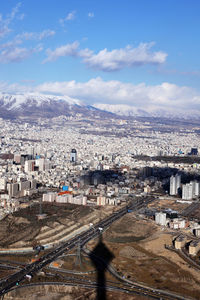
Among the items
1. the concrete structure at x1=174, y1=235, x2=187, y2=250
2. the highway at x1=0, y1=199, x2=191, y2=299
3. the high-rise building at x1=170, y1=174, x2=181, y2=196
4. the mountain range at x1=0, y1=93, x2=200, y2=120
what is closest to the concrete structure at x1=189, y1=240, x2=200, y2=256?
the concrete structure at x1=174, y1=235, x2=187, y2=250

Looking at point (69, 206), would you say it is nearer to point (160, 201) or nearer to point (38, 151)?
point (160, 201)

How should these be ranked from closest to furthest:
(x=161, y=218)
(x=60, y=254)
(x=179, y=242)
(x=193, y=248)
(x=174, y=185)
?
(x=60, y=254) < (x=193, y=248) < (x=179, y=242) < (x=161, y=218) < (x=174, y=185)

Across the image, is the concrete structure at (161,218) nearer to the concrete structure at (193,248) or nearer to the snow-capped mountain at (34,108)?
the concrete structure at (193,248)

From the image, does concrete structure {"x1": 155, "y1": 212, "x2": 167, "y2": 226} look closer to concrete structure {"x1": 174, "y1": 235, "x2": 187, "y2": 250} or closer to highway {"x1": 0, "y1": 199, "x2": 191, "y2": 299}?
highway {"x1": 0, "y1": 199, "x2": 191, "y2": 299}

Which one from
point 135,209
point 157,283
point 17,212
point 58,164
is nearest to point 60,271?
point 157,283

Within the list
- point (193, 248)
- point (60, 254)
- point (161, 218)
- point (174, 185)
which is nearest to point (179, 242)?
point (193, 248)

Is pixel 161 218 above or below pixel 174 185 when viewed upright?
below

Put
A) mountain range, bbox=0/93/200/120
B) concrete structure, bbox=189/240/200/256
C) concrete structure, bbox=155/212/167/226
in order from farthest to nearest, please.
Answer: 1. mountain range, bbox=0/93/200/120
2. concrete structure, bbox=155/212/167/226
3. concrete structure, bbox=189/240/200/256

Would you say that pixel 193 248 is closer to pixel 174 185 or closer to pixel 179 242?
pixel 179 242
